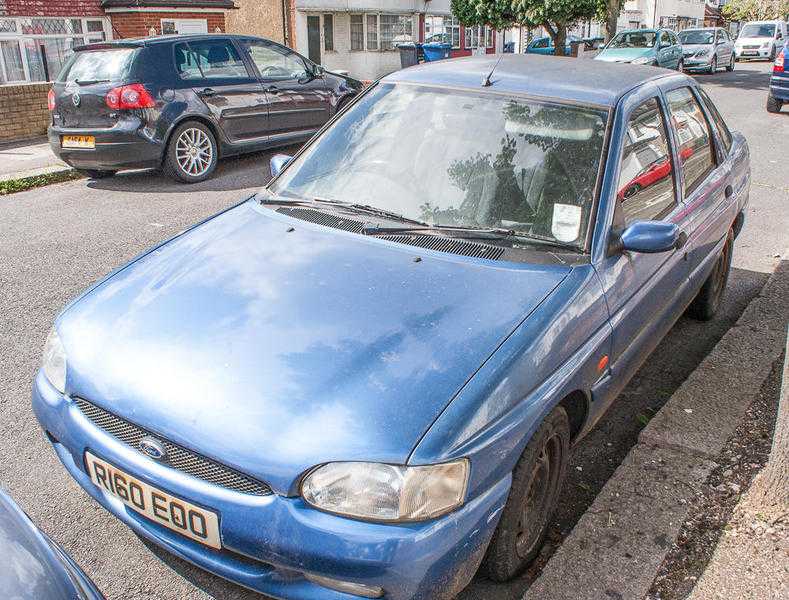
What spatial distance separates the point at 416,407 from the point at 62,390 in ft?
4.24

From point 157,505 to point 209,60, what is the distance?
25.8ft

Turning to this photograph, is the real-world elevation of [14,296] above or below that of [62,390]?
below

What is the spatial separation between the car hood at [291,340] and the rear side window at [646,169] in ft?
2.28

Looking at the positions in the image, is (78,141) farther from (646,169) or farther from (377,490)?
(377,490)

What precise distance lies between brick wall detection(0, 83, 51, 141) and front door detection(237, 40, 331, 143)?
5178 millimetres

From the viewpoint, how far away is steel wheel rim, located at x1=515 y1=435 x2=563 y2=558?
269 cm

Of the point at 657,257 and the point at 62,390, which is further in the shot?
the point at 657,257

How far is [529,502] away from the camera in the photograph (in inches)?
107

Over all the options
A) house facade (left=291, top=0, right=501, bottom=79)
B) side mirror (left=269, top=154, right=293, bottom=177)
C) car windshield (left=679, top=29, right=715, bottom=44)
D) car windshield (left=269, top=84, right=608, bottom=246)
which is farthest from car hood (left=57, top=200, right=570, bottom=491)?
house facade (left=291, top=0, right=501, bottom=79)

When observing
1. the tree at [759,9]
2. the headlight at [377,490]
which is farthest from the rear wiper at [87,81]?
the tree at [759,9]

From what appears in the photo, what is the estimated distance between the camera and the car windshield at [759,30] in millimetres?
37000

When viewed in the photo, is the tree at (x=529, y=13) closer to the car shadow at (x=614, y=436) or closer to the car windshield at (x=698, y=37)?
the car windshield at (x=698, y=37)

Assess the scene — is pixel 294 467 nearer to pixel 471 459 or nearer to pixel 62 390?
pixel 471 459

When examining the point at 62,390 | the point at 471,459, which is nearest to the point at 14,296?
the point at 62,390
